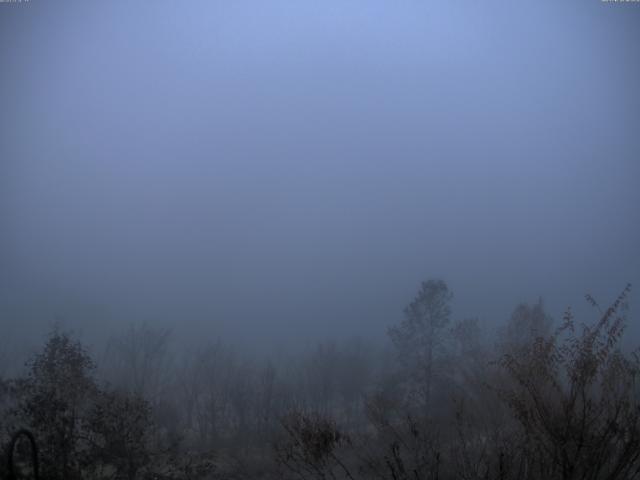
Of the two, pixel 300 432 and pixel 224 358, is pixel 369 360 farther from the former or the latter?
pixel 300 432

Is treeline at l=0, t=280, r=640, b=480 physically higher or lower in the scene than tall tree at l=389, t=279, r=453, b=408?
lower

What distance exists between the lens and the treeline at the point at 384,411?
848 centimetres

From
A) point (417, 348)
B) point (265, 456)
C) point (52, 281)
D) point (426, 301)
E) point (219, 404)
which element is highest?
point (52, 281)

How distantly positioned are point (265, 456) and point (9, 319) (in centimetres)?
9985

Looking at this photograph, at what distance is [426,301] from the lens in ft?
131

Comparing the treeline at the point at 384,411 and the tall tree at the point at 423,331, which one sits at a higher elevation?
the tall tree at the point at 423,331

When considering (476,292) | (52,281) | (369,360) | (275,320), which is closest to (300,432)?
(369,360)

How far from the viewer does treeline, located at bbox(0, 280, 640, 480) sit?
8484mm

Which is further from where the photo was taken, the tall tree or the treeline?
the tall tree

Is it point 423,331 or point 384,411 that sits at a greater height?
point 423,331

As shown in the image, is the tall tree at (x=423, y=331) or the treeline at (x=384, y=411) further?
the tall tree at (x=423, y=331)

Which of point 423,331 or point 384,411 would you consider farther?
point 423,331

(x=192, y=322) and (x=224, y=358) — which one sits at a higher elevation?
(x=192, y=322)

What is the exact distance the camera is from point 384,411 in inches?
540
